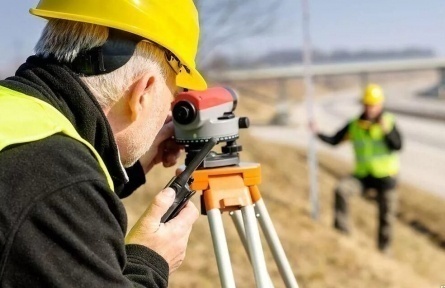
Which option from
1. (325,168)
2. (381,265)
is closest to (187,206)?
(381,265)

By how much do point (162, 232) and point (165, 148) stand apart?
3.11 feet

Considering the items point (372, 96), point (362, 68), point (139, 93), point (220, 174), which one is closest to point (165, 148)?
point (220, 174)

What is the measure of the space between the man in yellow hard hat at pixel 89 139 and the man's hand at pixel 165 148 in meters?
0.53

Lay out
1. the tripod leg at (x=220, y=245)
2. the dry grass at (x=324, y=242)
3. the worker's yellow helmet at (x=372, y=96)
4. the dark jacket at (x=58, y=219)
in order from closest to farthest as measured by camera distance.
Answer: the dark jacket at (x=58, y=219) < the tripod leg at (x=220, y=245) < the dry grass at (x=324, y=242) < the worker's yellow helmet at (x=372, y=96)

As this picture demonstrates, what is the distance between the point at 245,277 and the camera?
5223 millimetres

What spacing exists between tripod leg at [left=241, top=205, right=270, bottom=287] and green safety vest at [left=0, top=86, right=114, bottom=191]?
1.01m

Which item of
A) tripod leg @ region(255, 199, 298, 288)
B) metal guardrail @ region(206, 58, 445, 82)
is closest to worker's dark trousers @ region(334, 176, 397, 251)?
tripod leg @ region(255, 199, 298, 288)

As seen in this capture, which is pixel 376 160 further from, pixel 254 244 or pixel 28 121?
pixel 28 121

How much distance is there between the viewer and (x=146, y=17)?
1.53 m

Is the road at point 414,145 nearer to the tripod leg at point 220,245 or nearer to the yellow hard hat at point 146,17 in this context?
the tripod leg at point 220,245

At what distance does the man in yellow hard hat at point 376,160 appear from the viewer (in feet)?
24.6

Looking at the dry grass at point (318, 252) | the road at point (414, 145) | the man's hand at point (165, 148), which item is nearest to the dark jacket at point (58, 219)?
the man's hand at point (165, 148)

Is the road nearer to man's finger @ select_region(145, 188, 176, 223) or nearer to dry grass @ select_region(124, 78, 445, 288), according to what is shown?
dry grass @ select_region(124, 78, 445, 288)

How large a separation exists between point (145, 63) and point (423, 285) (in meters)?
5.61
